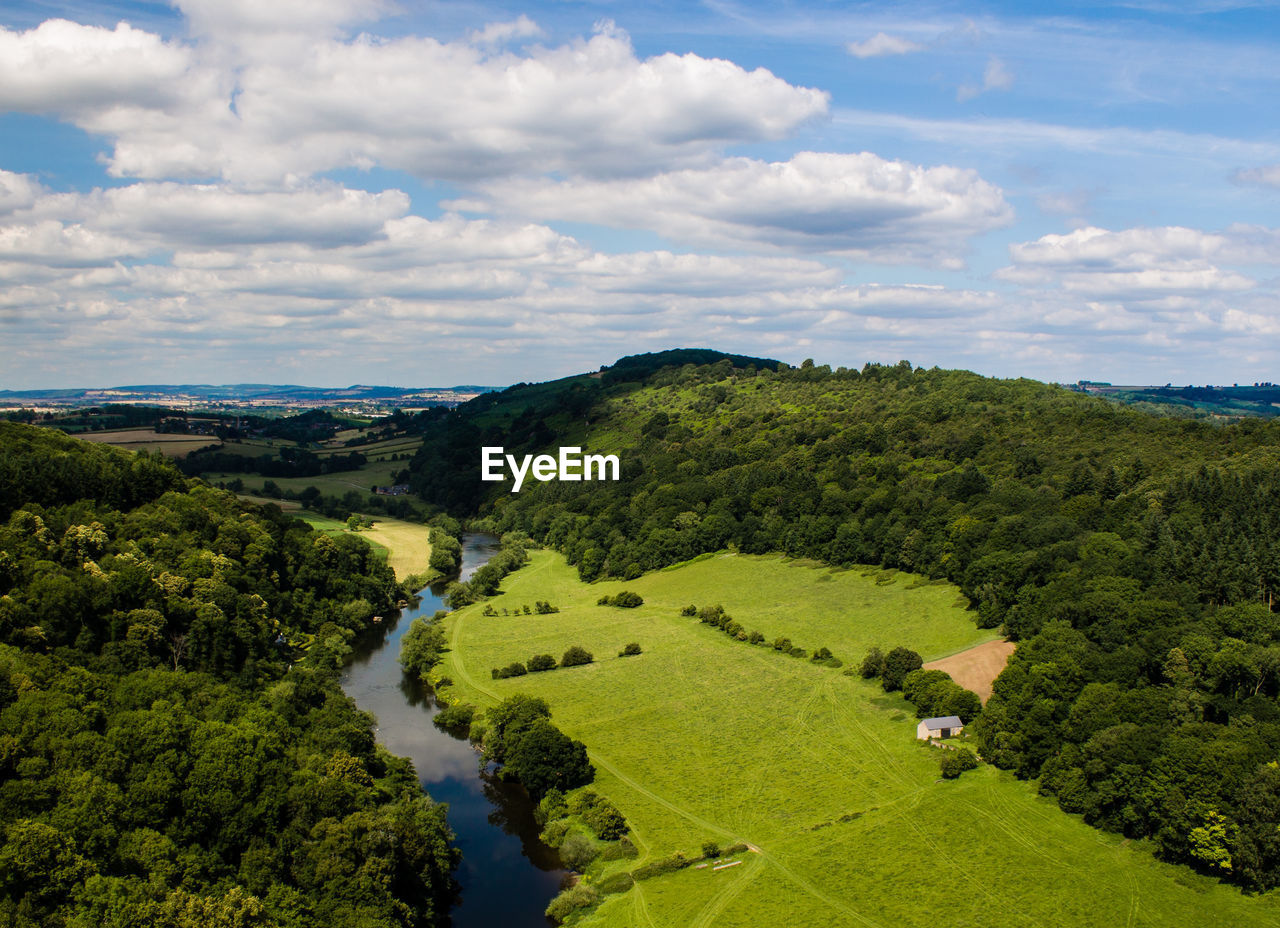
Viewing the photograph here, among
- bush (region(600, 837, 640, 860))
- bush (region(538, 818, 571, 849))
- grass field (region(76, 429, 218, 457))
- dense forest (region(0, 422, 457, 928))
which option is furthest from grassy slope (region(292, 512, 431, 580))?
bush (region(600, 837, 640, 860))

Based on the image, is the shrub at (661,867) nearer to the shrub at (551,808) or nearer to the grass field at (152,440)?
the shrub at (551,808)

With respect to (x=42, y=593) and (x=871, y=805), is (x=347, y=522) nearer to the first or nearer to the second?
(x=42, y=593)

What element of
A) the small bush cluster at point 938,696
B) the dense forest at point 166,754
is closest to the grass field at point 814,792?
the small bush cluster at point 938,696

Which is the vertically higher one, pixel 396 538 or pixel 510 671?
pixel 396 538

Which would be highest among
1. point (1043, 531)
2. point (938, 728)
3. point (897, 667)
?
point (1043, 531)

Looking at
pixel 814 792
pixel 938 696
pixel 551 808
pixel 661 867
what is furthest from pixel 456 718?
pixel 938 696

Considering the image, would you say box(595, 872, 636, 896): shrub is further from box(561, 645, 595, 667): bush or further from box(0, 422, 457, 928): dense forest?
box(561, 645, 595, 667): bush

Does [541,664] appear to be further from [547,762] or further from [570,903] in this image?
[570,903]
